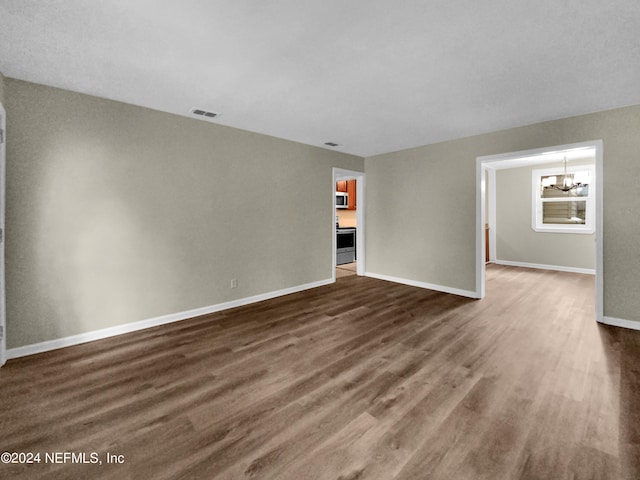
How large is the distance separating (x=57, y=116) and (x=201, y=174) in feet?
4.64

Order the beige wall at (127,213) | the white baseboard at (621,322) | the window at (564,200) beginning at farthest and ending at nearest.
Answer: the window at (564,200) < the white baseboard at (621,322) < the beige wall at (127,213)

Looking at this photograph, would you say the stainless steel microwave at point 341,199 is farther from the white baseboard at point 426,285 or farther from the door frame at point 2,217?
the door frame at point 2,217

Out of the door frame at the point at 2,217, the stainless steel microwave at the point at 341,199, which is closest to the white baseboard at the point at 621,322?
the stainless steel microwave at the point at 341,199

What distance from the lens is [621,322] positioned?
328 centimetres

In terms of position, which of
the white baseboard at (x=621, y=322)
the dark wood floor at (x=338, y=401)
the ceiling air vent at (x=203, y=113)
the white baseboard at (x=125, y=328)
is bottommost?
the dark wood floor at (x=338, y=401)

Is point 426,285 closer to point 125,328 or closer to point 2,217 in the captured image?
point 125,328

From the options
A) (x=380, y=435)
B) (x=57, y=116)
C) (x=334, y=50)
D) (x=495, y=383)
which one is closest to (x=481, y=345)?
(x=495, y=383)

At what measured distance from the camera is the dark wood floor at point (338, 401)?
146cm

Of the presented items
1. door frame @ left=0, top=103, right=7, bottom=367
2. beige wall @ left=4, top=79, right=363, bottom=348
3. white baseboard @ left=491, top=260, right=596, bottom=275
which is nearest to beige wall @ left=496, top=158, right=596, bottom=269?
white baseboard @ left=491, top=260, right=596, bottom=275

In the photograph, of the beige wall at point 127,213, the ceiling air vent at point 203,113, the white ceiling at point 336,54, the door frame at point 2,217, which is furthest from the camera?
the ceiling air vent at point 203,113

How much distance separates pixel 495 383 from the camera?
2.16 meters

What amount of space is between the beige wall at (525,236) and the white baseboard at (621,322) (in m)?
3.80

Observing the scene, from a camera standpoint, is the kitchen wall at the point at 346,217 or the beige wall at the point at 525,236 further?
the kitchen wall at the point at 346,217

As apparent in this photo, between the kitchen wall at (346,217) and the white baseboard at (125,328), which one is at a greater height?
the kitchen wall at (346,217)
